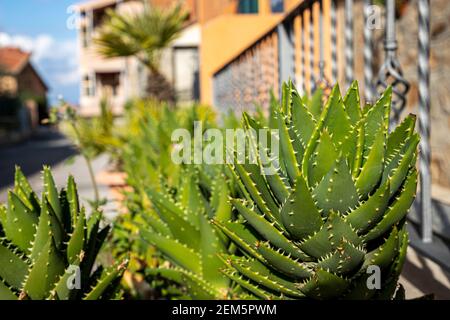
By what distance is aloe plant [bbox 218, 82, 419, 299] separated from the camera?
1.12 metres

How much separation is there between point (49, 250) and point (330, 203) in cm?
71

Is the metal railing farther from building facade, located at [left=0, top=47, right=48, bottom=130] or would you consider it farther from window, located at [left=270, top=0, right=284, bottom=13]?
building facade, located at [left=0, top=47, right=48, bottom=130]

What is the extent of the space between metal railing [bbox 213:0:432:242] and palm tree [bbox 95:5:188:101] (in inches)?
280

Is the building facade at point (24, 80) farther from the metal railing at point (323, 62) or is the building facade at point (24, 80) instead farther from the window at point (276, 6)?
the metal railing at point (323, 62)

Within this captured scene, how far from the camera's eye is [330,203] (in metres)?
1.13

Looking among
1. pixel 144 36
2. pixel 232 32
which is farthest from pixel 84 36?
pixel 232 32

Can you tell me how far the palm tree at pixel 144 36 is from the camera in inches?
566

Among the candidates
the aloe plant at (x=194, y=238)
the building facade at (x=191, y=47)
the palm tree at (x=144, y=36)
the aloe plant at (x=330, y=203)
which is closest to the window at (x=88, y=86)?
the building facade at (x=191, y=47)

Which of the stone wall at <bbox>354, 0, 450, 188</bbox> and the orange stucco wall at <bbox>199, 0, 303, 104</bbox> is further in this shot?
the orange stucco wall at <bbox>199, 0, 303, 104</bbox>

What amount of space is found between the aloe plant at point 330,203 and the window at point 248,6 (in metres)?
10.6

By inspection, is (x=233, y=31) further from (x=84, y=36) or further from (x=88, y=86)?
(x=84, y=36)

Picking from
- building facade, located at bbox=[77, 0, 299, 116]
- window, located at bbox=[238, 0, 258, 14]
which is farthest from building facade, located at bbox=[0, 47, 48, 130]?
window, located at bbox=[238, 0, 258, 14]

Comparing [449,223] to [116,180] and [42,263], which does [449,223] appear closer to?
[42,263]
